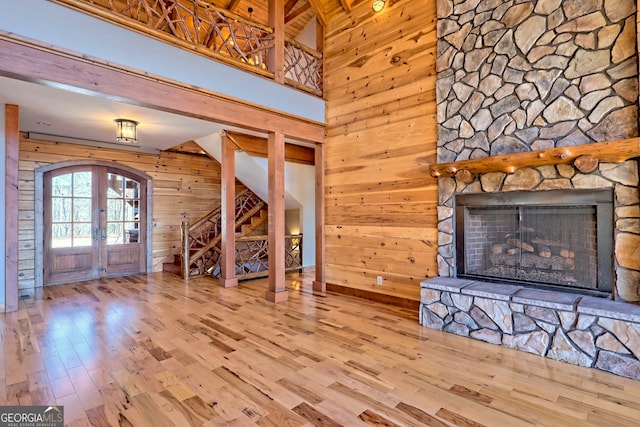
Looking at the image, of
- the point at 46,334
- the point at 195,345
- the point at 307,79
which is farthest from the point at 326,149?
the point at 46,334

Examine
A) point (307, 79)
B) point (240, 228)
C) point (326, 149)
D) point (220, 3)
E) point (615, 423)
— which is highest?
point (220, 3)

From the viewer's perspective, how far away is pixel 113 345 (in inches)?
120

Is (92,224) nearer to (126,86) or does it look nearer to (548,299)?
(126,86)

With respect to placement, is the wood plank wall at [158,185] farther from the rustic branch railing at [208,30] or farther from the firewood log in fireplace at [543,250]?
the firewood log in fireplace at [543,250]

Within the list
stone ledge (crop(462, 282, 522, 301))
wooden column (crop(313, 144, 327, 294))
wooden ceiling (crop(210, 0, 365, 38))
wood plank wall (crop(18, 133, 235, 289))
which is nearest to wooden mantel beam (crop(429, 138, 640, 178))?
stone ledge (crop(462, 282, 522, 301))

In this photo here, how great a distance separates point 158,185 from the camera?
6988mm

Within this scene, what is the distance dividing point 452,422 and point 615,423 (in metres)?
0.97

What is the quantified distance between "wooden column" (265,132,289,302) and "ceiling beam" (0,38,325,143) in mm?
260

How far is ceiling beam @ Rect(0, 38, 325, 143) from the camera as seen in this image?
268 centimetres

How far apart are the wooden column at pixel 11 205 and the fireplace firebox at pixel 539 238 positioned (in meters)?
5.45

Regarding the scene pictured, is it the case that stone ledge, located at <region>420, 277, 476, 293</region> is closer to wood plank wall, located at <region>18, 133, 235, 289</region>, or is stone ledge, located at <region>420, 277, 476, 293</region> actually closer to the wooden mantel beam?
the wooden mantel beam

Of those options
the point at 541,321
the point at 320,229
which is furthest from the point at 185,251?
the point at 541,321

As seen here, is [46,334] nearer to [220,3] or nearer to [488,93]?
[488,93]

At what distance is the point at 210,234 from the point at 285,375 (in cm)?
547
